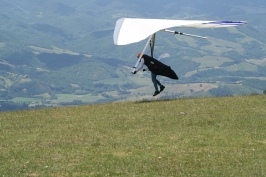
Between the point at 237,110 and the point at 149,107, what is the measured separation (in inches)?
141

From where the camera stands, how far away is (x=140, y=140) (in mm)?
15562

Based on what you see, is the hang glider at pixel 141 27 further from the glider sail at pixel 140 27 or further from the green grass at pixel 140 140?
the green grass at pixel 140 140

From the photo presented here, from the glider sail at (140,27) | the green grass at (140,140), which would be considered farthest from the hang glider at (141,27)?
the green grass at (140,140)

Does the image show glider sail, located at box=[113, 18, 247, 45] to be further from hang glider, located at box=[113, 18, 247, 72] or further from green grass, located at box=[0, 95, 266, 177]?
green grass, located at box=[0, 95, 266, 177]

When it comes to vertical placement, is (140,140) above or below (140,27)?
below

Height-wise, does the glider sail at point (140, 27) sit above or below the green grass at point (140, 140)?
above

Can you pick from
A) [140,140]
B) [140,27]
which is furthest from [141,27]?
[140,140]

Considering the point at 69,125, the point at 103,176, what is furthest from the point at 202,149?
the point at 69,125

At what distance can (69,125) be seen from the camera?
18.5 meters

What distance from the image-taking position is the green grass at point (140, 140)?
41.7 feet

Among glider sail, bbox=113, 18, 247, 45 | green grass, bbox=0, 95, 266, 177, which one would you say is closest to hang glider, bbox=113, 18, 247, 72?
glider sail, bbox=113, 18, 247, 45

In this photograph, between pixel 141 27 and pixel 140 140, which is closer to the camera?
pixel 140 140

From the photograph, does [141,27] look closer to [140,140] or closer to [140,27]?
[140,27]

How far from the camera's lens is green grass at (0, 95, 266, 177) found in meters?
12.7
